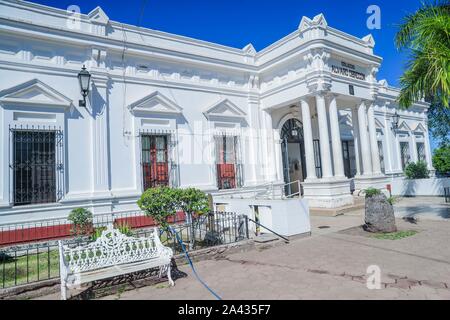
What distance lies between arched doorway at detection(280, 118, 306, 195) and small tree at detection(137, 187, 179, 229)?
8944 mm

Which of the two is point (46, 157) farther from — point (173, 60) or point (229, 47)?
point (229, 47)

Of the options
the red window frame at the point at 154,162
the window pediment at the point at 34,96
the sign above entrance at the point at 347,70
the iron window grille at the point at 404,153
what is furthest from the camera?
the iron window grille at the point at 404,153

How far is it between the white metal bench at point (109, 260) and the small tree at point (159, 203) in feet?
2.64

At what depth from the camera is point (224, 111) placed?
499 inches

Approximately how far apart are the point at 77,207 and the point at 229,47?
896cm

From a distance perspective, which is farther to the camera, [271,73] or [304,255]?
[271,73]

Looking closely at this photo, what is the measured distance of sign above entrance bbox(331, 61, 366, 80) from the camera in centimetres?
1228

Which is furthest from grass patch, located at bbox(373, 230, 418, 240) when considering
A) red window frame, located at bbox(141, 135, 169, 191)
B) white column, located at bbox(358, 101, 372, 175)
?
red window frame, located at bbox(141, 135, 169, 191)

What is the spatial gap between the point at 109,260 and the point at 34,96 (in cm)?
642

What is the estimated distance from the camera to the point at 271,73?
532 inches

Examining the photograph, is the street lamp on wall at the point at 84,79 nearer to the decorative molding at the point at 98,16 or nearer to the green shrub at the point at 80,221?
the decorative molding at the point at 98,16

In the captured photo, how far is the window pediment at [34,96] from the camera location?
828 cm

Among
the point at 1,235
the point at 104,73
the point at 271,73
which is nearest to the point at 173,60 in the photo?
the point at 104,73

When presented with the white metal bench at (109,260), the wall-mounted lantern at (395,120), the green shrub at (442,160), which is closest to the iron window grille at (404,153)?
the wall-mounted lantern at (395,120)
